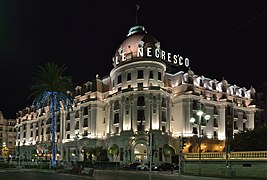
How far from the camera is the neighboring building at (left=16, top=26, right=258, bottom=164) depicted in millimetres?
79875

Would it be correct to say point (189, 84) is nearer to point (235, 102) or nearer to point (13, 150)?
point (235, 102)

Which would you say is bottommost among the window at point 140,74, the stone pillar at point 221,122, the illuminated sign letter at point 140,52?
the stone pillar at point 221,122

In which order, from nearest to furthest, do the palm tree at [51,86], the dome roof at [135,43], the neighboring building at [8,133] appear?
the palm tree at [51,86], the dome roof at [135,43], the neighboring building at [8,133]

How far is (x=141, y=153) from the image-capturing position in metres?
82.9

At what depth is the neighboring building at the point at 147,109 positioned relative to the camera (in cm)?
7988

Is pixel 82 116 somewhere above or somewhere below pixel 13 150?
above

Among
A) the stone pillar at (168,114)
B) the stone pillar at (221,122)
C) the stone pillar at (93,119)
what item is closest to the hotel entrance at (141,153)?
the stone pillar at (168,114)

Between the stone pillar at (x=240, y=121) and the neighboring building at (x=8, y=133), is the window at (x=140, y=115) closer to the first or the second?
the stone pillar at (x=240, y=121)

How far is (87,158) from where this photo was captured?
92.0 meters

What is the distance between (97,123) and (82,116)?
6835mm

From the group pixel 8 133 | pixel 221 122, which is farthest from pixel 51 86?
pixel 8 133

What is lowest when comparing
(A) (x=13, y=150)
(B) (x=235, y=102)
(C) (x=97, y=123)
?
(A) (x=13, y=150)

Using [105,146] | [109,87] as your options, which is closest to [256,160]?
[105,146]

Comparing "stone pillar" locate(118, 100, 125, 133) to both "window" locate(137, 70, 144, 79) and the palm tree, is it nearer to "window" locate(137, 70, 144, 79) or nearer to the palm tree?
"window" locate(137, 70, 144, 79)
